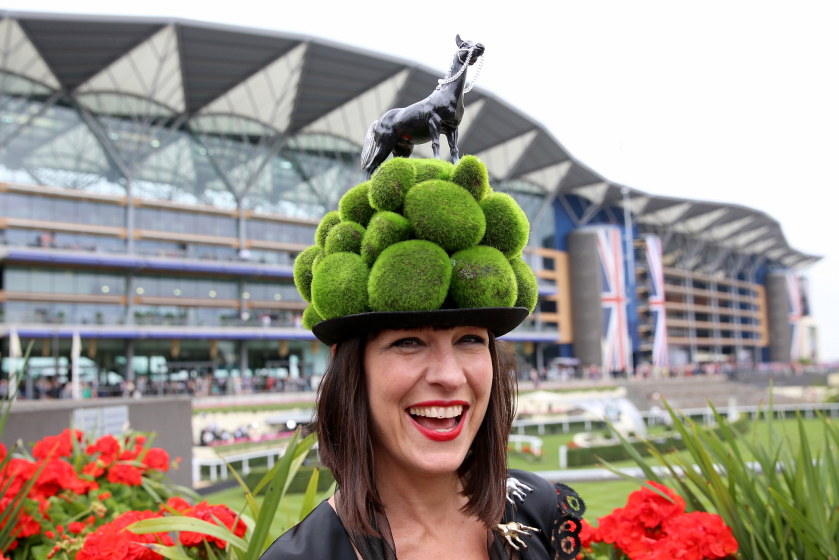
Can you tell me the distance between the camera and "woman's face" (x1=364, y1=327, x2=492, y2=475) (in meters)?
1.70

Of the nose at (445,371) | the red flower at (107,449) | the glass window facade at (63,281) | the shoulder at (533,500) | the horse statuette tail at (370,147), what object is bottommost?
the red flower at (107,449)

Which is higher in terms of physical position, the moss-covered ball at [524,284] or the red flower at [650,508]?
the moss-covered ball at [524,284]

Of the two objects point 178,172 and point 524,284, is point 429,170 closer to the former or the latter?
point 524,284

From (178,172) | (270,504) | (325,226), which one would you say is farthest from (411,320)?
(178,172)

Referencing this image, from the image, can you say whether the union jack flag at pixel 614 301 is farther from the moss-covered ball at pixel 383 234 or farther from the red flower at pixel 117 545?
the moss-covered ball at pixel 383 234

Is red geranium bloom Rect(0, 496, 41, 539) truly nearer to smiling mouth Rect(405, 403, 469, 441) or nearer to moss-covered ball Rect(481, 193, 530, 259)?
smiling mouth Rect(405, 403, 469, 441)

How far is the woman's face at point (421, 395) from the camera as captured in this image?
170cm

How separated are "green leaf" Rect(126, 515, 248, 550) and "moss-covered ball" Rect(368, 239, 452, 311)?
3.92 feet

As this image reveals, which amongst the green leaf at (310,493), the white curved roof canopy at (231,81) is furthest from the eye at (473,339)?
the white curved roof canopy at (231,81)

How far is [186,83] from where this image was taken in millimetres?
30938

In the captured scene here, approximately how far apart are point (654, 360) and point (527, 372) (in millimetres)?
16300

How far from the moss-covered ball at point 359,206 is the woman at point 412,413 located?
3 centimetres

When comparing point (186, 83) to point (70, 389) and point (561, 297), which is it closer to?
point (70, 389)

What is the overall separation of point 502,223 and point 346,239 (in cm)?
50
